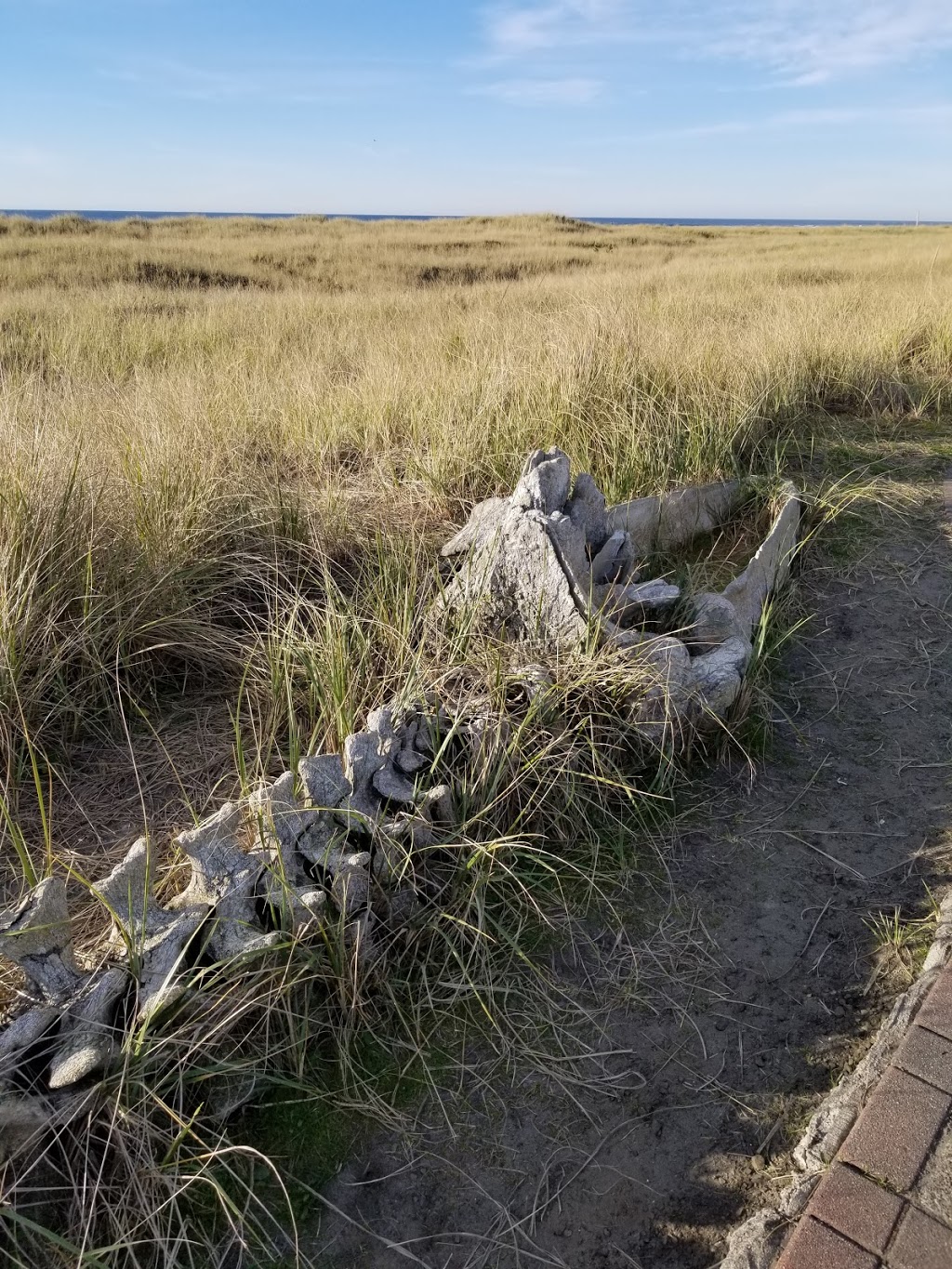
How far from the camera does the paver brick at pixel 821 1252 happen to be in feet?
4.60

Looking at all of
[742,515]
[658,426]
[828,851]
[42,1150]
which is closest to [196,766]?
[42,1150]

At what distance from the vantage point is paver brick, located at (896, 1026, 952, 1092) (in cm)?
168

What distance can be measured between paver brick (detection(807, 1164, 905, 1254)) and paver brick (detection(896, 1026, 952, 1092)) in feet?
0.89

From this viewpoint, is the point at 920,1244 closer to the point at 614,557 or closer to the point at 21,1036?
the point at 21,1036

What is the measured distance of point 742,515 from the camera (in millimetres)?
4184

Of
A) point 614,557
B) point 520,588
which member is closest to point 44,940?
point 520,588

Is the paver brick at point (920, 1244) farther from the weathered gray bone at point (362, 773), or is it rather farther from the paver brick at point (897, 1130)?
the weathered gray bone at point (362, 773)

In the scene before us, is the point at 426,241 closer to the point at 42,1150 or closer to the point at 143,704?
the point at 143,704

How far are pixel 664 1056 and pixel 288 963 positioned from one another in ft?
2.82

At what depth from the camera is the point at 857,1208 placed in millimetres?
1480

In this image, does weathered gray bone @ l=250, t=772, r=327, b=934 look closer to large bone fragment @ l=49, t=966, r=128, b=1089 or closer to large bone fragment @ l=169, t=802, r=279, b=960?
large bone fragment @ l=169, t=802, r=279, b=960

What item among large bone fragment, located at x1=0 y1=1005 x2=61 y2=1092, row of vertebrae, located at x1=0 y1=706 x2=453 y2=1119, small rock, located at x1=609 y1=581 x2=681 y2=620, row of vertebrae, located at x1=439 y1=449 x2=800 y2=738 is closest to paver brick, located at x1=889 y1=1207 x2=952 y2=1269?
row of vertebrae, located at x1=0 y1=706 x2=453 y2=1119

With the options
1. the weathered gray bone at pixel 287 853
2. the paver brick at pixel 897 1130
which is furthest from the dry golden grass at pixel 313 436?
the paver brick at pixel 897 1130

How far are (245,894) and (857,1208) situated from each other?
4.28 ft
